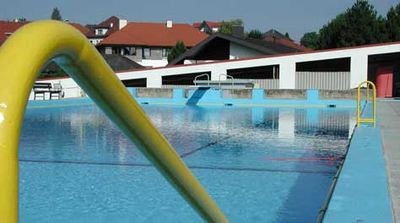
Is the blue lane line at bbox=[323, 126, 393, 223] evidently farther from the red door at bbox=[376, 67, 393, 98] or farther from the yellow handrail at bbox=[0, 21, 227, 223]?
the red door at bbox=[376, 67, 393, 98]

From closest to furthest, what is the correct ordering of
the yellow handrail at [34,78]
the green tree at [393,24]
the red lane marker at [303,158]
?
the yellow handrail at [34,78] < the red lane marker at [303,158] < the green tree at [393,24]

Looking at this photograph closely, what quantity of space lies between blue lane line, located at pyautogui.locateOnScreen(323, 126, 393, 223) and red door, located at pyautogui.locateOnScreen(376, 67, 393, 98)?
2628cm

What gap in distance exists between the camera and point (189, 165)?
8773mm

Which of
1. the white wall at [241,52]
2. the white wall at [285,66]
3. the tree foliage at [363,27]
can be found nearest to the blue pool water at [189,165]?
the white wall at [285,66]

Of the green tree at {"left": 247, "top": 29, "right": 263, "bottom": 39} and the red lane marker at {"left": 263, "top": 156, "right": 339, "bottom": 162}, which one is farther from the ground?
the green tree at {"left": 247, "top": 29, "right": 263, "bottom": 39}

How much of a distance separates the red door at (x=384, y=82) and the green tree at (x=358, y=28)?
1165 centimetres

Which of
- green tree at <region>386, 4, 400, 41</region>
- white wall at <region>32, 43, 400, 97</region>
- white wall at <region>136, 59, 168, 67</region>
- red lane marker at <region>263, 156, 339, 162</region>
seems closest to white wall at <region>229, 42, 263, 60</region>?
white wall at <region>32, 43, 400, 97</region>

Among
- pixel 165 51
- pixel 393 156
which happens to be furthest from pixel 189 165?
pixel 165 51

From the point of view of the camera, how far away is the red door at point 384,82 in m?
31.4

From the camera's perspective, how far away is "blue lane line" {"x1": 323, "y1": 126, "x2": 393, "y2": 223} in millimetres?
3432

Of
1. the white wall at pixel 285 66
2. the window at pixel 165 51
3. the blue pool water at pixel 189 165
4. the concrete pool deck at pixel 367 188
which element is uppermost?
the window at pixel 165 51

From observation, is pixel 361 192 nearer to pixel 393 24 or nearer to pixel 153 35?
pixel 393 24

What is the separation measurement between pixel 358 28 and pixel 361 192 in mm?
42151

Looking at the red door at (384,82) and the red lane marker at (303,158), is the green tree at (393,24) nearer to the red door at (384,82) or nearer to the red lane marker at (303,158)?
the red door at (384,82)
